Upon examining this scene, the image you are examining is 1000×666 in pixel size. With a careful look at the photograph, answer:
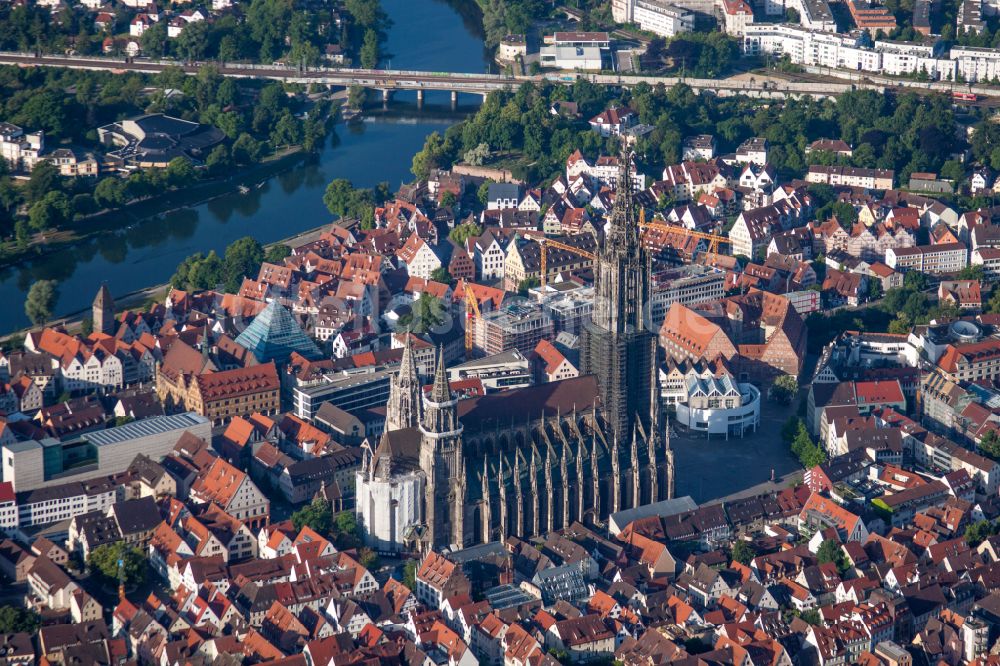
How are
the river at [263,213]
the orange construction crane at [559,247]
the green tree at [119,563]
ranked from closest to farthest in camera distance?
the green tree at [119,563] → the orange construction crane at [559,247] → the river at [263,213]

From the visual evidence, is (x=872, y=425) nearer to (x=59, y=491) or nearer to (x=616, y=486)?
(x=616, y=486)

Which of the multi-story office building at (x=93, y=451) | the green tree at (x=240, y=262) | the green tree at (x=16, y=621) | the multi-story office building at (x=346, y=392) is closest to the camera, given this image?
the green tree at (x=16, y=621)

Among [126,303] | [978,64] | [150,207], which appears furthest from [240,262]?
[978,64]

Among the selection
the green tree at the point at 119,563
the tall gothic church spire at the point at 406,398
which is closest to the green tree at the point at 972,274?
the tall gothic church spire at the point at 406,398

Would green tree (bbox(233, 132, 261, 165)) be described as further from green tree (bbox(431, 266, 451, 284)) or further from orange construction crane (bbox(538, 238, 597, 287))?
orange construction crane (bbox(538, 238, 597, 287))

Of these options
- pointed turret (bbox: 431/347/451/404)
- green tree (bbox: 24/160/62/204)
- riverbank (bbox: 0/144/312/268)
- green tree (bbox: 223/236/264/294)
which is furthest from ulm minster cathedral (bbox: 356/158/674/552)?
green tree (bbox: 24/160/62/204)

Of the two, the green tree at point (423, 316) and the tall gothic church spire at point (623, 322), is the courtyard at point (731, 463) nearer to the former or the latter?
the tall gothic church spire at point (623, 322)
